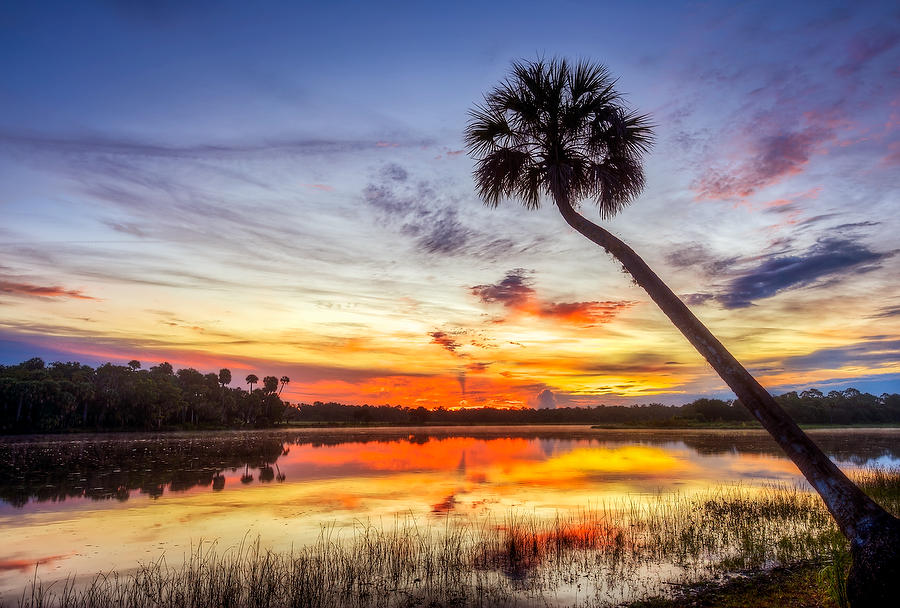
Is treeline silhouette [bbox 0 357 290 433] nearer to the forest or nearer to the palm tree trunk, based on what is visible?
the forest

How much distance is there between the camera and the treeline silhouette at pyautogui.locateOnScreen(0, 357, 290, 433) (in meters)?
70.3

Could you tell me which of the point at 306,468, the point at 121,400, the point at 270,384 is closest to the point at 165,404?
the point at 121,400

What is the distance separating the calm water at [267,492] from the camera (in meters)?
14.2

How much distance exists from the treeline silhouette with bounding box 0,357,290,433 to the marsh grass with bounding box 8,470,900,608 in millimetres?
75554

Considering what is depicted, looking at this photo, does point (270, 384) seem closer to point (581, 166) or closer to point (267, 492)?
point (267, 492)

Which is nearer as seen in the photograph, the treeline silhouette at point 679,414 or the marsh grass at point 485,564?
the marsh grass at point 485,564

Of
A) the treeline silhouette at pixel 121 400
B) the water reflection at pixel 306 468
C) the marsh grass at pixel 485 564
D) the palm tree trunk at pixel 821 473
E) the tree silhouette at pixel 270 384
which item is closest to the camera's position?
the palm tree trunk at pixel 821 473

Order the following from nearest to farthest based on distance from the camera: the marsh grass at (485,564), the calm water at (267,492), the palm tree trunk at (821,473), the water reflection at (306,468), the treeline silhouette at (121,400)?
the palm tree trunk at (821,473)
the marsh grass at (485,564)
the calm water at (267,492)
the water reflection at (306,468)
the treeline silhouette at (121,400)

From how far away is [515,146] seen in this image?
37.7ft

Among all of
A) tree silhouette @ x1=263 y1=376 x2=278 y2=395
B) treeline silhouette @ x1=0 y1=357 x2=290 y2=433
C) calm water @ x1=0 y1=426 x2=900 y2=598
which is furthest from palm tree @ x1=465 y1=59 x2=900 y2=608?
tree silhouette @ x1=263 y1=376 x2=278 y2=395

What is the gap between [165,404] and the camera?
8988cm

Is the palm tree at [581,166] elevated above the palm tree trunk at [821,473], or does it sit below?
above

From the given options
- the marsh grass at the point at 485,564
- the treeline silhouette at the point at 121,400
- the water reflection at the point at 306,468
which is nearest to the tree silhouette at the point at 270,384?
the treeline silhouette at the point at 121,400

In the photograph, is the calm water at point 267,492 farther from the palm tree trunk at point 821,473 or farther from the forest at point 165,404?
the forest at point 165,404
